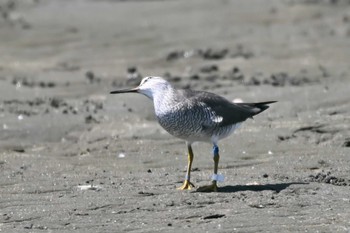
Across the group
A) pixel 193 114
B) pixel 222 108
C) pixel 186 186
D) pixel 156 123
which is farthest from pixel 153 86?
pixel 156 123

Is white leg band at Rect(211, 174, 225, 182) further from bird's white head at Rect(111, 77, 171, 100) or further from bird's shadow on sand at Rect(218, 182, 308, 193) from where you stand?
bird's white head at Rect(111, 77, 171, 100)

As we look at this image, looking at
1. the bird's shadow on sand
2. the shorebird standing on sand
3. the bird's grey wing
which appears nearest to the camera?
the bird's shadow on sand

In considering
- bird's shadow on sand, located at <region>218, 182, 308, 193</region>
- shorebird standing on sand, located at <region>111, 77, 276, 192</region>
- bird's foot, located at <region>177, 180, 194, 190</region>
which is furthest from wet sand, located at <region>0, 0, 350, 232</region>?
shorebird standing on sand, located at <region>111, 77, 276, 192</region>

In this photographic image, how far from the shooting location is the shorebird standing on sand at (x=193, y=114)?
8.83 m

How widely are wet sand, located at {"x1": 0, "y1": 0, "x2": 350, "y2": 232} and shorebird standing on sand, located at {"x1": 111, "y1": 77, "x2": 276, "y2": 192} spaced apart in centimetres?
45

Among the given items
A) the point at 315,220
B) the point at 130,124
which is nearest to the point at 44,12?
the point at 130,124

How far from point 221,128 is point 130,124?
3316 millimetres

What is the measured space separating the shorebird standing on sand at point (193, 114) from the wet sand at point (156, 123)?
448mm

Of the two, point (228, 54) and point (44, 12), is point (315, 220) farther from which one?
point (44, 12)

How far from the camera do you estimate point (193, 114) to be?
888 cm

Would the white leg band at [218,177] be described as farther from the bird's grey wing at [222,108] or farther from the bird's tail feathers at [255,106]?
the bird's tail feathers at [255,106]

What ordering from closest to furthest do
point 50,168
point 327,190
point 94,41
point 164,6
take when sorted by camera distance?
point 327,190
point 50,168
point 94,41
point 164,6

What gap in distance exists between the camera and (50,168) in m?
10.0

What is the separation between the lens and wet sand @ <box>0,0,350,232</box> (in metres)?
7.93
